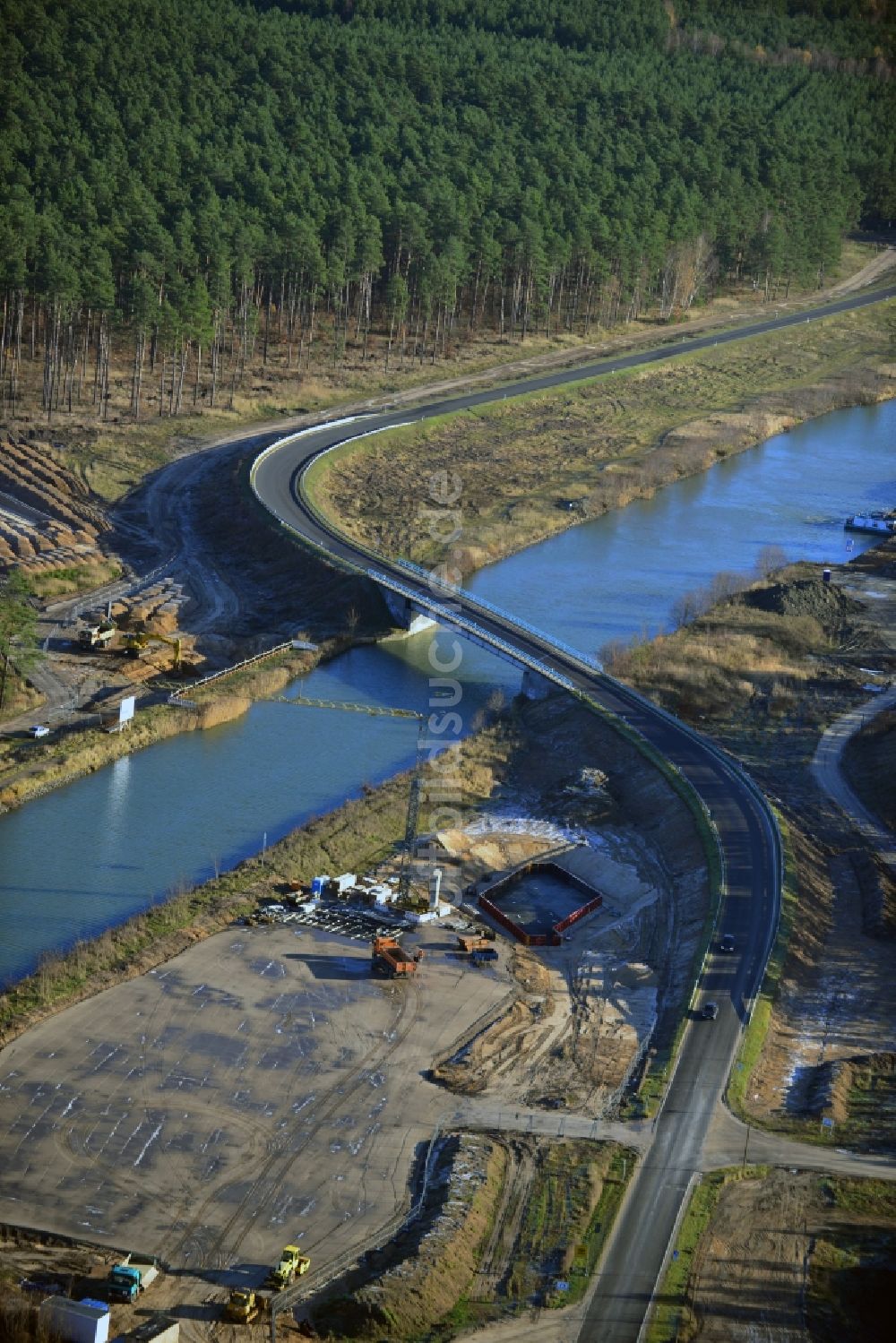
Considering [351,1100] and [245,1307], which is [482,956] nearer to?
[351,1100]

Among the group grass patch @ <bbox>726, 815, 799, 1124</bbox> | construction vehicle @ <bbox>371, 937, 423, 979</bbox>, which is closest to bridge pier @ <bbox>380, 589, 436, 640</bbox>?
grass patch @ <bbox>726, 815, 799, 1124</bbox>

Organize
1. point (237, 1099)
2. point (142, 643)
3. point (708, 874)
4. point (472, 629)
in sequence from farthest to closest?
point (472, 629), point (142, 643), point (708, 874), point (237, 1099)

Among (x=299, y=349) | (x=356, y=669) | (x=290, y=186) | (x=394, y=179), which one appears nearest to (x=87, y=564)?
(x=356, y=669)

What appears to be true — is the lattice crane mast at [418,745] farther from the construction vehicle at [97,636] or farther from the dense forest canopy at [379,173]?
the dense forest canopy at [379,173]

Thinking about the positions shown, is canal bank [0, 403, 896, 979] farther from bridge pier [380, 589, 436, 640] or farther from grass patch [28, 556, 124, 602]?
grass patch [28, 556, 124, 602]

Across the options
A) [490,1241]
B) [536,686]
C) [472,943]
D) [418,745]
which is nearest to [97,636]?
[418,745]

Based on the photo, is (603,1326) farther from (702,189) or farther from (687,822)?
(702,189)
